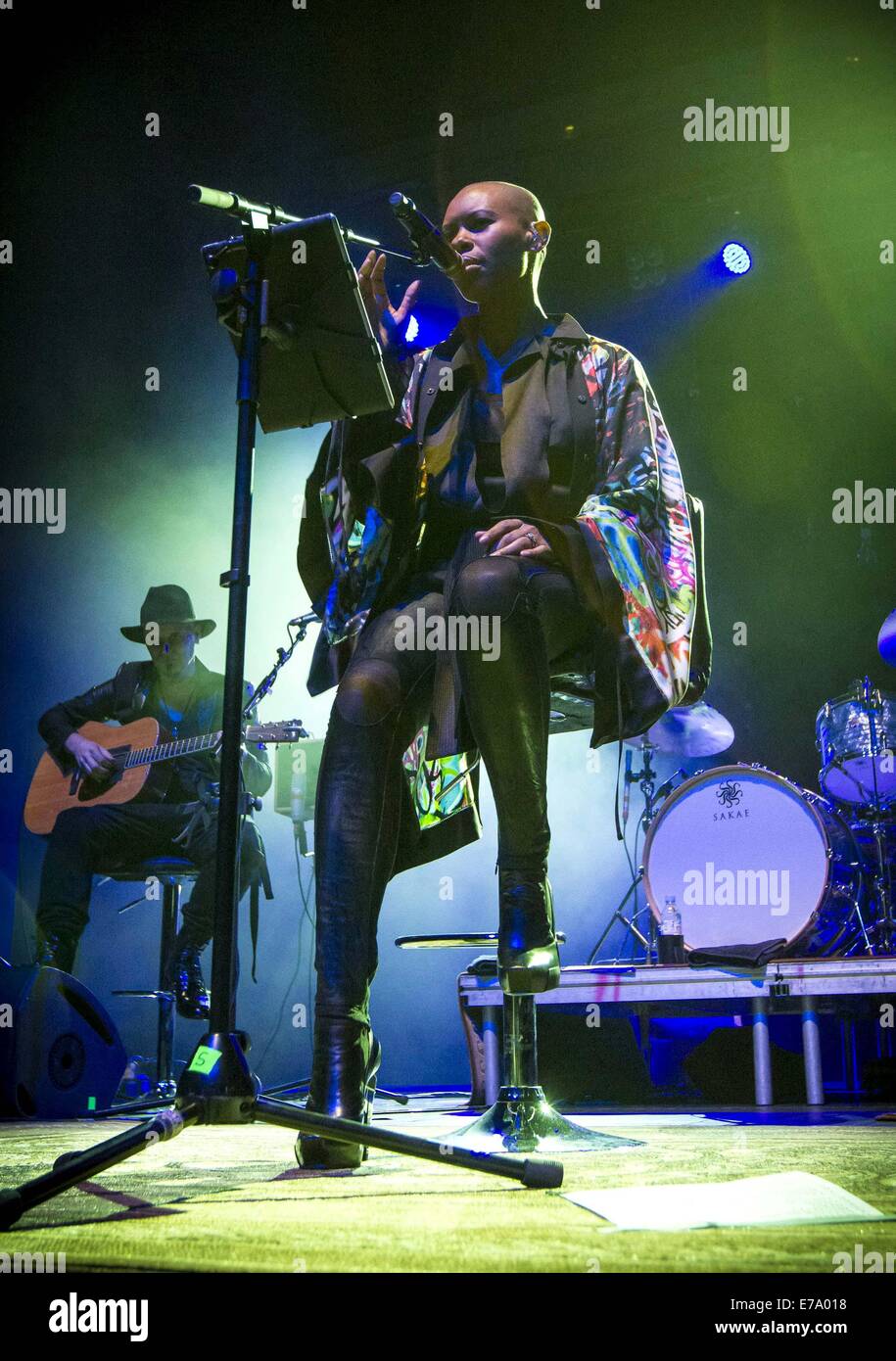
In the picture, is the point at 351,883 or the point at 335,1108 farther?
the point at 351,883

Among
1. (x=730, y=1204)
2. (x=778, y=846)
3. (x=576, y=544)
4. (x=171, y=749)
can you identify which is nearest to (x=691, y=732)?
(x=778, y=846)

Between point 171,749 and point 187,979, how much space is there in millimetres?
991

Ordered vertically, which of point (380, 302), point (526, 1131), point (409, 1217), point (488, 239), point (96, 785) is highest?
point (488, 239)

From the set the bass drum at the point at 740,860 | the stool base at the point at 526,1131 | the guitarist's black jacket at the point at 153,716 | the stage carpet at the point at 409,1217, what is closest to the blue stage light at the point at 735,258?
the bass drum at the point at 740,860

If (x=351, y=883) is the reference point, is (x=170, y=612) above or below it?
above

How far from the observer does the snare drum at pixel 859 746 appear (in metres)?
4.40

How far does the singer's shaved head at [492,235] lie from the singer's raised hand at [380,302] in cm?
24

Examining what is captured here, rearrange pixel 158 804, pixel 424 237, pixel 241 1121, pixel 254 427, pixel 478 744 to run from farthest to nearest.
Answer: pixel 158 804 < pixel 424 237 < pixel 478 744 < pixel 254 427 < pixel 241 1121

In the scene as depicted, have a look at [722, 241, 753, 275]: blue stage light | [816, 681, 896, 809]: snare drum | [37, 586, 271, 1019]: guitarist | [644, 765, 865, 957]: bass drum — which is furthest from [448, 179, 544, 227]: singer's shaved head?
[722, 241, 753, 275]: blue stage light

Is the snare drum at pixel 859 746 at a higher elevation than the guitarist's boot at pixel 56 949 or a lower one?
higher

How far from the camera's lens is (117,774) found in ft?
15.4

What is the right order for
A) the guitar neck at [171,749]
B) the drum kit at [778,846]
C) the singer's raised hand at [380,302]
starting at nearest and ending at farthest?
the singer's raised hand at [380,302], the drum kit at [778,846], the guitar neck at [171,749]

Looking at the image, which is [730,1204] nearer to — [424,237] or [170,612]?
[424,237]

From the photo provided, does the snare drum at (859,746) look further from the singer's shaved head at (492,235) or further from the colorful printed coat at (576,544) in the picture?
the singer's shaved head at (492,235)
